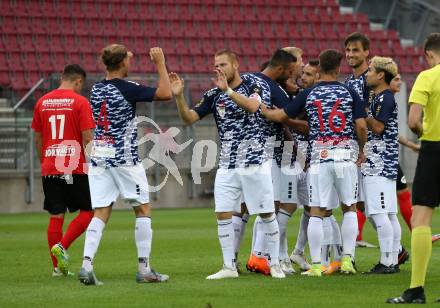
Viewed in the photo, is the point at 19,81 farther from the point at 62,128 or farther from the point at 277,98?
the point at 277,98

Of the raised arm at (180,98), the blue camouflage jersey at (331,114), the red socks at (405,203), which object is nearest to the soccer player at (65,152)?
the raised arm at (180,98)

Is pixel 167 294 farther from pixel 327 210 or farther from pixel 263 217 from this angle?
pixel 327 210

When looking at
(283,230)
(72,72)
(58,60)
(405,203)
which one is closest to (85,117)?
(72,72)

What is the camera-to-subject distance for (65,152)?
1130 centimetres

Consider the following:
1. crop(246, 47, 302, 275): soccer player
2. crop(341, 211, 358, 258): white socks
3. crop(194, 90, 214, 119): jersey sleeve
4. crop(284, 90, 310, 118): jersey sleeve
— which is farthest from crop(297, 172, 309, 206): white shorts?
crop(194, 90, 214, 119): jersey sleeve

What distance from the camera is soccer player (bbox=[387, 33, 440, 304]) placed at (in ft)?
27.0

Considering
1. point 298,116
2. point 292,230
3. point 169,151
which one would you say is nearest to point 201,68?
point 169,151

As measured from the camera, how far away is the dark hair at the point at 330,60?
10539 mm

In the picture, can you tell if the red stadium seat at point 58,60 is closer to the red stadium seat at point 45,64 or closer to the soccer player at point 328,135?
the red stadium seat at point 45,64

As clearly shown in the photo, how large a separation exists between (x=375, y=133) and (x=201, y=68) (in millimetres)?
18723

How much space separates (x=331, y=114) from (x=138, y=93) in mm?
1938

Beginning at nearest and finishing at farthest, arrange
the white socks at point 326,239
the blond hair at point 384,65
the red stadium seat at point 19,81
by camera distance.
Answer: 1. the blond hair at point 384,65
2. the white socks at point 326,239
3. the red stadium seat at point 19,81

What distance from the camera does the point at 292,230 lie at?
1762cm

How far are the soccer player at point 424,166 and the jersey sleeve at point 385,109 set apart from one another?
7.54 feet
